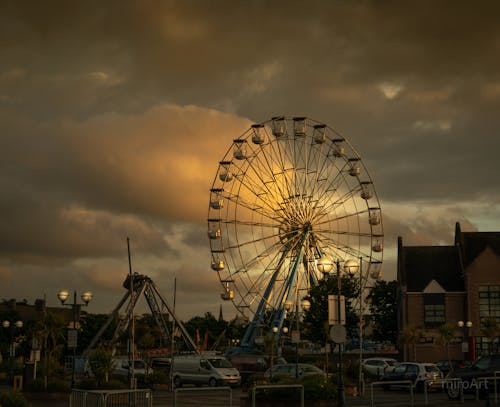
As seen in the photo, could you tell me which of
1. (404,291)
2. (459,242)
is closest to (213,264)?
(404,291)

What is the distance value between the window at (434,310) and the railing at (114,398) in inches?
2456

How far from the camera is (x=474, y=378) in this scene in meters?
33.7

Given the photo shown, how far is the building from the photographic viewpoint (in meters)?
77.0

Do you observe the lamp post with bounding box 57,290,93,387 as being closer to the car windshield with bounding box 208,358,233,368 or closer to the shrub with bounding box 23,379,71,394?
the shrub with bounding box 23,379,71,394

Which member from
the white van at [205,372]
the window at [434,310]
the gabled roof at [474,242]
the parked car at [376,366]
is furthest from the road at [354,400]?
the gabled roof at [474,242]

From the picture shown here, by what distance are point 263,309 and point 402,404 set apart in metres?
38.7

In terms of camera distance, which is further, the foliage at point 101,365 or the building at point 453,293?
the building at point 453,293

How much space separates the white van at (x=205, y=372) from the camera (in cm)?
4597

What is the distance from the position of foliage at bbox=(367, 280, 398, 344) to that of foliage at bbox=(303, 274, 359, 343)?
1030 centimetres

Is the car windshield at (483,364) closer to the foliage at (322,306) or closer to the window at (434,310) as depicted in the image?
the foliage at (322,306)

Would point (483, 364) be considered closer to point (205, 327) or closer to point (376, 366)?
point (376, 366)

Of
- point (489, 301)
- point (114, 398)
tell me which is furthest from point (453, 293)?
point (114, 398)

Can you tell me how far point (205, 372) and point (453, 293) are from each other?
41.3 metres

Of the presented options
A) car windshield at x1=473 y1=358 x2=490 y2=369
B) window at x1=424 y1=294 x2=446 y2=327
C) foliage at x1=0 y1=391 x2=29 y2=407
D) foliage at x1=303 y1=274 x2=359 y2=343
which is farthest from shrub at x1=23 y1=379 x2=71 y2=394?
window at x1=424 y1=294 x2=446 y2=327
